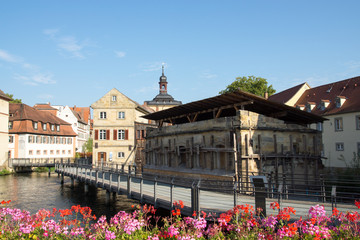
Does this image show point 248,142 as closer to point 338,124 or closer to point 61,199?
point 61,199

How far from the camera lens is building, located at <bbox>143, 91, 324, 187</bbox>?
16797 millimetres

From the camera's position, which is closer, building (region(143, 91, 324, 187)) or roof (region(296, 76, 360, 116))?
building (region(143, 91, 324, 187))

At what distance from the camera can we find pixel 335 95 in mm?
35281

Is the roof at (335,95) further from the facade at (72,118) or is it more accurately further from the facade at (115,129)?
the facade at (72,118)

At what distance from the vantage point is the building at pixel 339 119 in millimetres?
30297

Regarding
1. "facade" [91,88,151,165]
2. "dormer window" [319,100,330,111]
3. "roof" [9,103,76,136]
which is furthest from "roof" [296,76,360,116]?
"roof" [9,103,76,136]

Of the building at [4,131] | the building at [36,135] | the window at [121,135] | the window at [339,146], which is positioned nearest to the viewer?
the window at [339,146]

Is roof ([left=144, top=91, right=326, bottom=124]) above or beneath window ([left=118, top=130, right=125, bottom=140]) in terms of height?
above

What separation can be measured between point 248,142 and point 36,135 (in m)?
41.9

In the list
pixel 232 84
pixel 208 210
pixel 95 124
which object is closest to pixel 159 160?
pixel 208 210

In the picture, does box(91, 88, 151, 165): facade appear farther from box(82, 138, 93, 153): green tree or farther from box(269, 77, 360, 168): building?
box(82, 138, 93, 153): green tree

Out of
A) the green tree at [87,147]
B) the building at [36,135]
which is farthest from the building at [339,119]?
the green tree at [87,147]

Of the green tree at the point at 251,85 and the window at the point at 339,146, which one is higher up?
the green tree at the point at 251,85

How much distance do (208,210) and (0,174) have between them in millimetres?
39169
